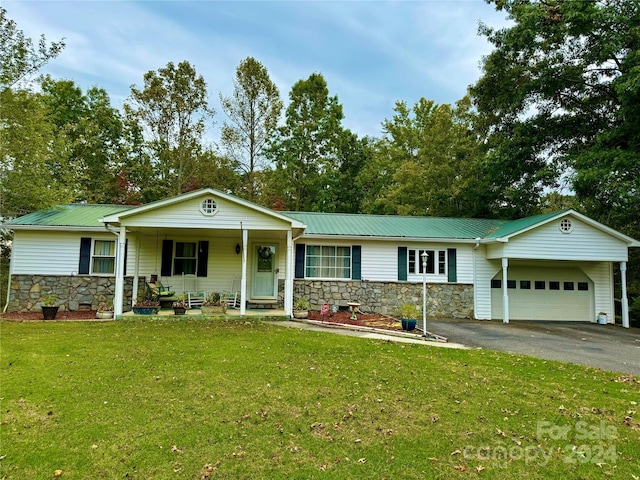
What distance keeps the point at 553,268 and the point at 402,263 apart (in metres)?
6.14

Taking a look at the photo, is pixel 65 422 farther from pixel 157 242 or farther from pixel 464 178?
pixel 464 178

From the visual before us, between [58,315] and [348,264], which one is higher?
[348,264]

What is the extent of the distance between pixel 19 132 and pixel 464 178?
804 inches

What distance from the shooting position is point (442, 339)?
8.62 m

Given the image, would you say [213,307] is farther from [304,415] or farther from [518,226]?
[518,226]

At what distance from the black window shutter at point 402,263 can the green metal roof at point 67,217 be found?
393 inches

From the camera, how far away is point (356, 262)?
1282 centimetres

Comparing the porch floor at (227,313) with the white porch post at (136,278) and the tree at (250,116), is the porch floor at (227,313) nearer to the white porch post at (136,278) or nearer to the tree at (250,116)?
the white porch post at (136,278)

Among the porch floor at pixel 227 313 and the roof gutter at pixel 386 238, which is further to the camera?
the roof gutter at pixel 386 238

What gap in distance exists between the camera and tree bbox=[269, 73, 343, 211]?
22.8 meters

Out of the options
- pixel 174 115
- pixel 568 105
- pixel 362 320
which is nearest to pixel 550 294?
pixel 362 320

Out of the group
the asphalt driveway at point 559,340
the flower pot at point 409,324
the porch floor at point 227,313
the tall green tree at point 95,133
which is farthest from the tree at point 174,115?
the asphalt driveway at point 559,340

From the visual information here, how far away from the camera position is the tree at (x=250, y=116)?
20.6 m

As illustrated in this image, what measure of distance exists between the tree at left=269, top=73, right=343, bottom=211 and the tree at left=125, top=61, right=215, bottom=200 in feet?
16.6
